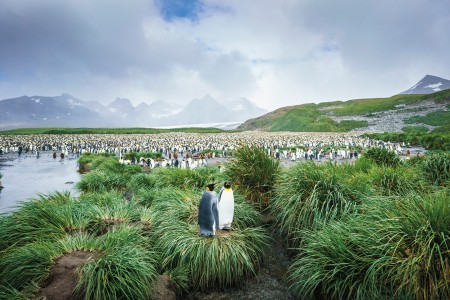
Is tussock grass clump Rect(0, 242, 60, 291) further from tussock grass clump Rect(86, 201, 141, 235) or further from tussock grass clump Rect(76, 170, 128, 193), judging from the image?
tussock grass clump Rect(76, 170, 128, 193)

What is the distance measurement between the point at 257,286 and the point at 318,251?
69.7 inches

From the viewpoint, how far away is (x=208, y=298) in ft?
18.4

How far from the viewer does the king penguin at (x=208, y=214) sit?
5.93 metres

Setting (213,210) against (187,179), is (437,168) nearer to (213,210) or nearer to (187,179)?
(213,210)

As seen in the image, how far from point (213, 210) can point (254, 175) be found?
119 inches

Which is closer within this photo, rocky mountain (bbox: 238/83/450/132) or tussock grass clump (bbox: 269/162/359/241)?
tussock grass clump (bbox: 269/162/359/241)

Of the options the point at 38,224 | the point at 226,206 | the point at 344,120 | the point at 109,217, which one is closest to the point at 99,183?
the point at 109,217

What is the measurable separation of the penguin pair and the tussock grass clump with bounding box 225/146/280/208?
2077 mm

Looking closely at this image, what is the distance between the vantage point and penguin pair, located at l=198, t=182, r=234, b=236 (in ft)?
19.5

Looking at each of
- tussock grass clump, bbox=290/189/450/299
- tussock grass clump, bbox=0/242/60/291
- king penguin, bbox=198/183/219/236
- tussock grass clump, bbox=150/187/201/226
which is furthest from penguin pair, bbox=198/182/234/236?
tussock grass clump, bbox=0/242/60/291

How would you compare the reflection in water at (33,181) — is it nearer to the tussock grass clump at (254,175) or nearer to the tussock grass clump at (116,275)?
the tussock grass clump at (254,175)

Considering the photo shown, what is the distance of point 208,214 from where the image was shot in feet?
19.4

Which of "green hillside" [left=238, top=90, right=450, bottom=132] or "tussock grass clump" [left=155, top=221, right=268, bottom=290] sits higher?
"green hillside" [left=238, top=90, right=450, bottom=132]

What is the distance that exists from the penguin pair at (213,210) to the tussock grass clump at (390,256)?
2.00 metres
